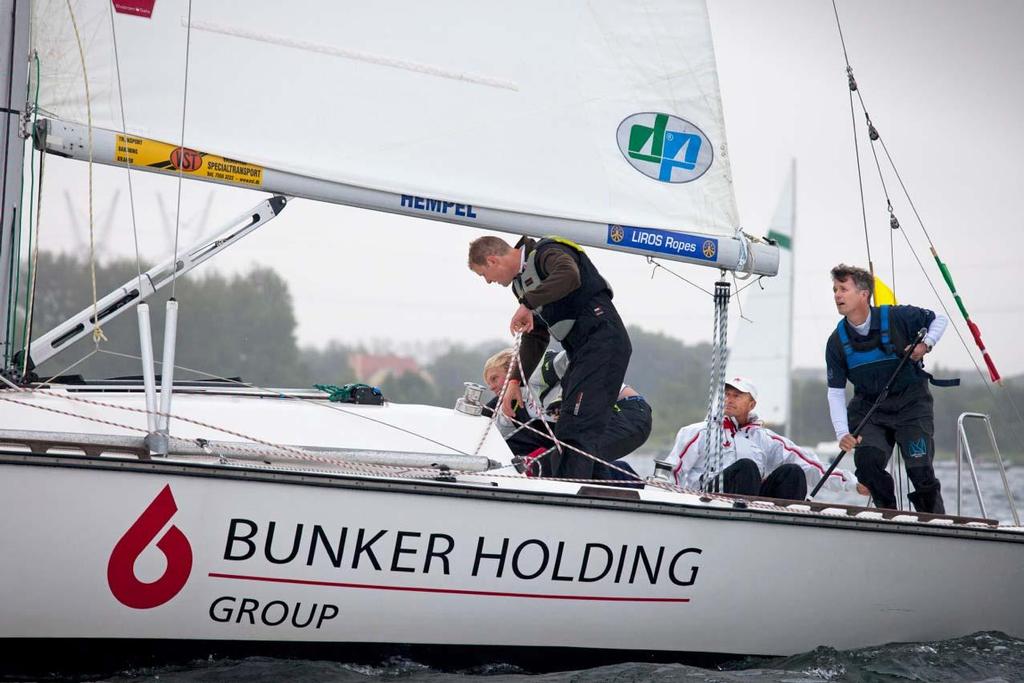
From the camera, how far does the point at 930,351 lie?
4.71 meters

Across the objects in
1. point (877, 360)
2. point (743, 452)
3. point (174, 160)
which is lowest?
point (743, 452)

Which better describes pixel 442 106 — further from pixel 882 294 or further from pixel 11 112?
pixel 882 294

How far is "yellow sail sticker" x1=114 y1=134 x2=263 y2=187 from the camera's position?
3.99 metres

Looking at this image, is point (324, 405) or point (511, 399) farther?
point (511, 399)

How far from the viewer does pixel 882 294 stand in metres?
5.11

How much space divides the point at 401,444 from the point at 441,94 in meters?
1.37

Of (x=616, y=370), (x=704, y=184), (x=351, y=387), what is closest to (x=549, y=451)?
(x=616, y=370)

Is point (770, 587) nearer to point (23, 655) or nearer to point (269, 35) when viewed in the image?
point (23, 655)

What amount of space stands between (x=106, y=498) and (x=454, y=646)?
3.84ft

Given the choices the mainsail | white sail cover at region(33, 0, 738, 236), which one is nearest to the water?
the mainsail

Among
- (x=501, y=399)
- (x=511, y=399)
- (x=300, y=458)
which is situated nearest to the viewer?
(x=300, y=458)

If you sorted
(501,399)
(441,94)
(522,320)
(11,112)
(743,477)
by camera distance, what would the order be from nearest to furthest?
1. (11,112)
2. (501,399)
3. (441,94)
4. (522,320)
5. (743,477)

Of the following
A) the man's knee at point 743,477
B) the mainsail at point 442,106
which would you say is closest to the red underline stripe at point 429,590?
the man's knee at point 743,477

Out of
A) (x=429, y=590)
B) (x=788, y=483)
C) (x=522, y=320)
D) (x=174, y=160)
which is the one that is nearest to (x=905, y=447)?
(x=788, y=483)
